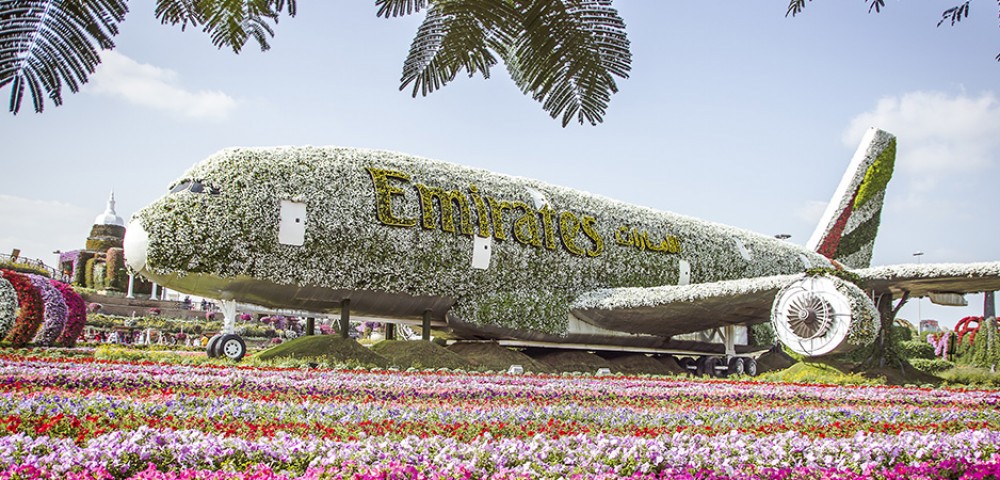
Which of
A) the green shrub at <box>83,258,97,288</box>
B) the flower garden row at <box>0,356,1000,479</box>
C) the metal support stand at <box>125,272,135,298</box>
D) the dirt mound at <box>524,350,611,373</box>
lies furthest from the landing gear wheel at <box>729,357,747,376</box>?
the green shrub at <box>83,258,97,288</box>

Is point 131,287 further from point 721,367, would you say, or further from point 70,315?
point 721,367

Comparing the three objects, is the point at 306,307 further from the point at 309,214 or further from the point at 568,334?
the point at 568,334

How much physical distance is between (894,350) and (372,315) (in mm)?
12060

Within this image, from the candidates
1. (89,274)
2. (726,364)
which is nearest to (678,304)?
(726,364)

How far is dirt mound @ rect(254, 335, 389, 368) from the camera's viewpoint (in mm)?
14242

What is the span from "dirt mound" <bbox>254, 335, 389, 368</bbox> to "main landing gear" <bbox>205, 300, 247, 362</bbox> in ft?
1.25

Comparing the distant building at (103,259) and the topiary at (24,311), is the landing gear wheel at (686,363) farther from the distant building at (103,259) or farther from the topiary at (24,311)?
the distant building at (103,259)

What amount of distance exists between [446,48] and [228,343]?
13248 millimetres

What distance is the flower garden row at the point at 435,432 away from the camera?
4.03m

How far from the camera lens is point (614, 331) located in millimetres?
18578

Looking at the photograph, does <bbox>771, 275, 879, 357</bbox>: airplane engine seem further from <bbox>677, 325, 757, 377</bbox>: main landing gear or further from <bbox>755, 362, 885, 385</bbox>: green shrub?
<bbox>677, 325, 757, 377</bbox>: main landing gear

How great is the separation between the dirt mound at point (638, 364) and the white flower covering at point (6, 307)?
13044mm

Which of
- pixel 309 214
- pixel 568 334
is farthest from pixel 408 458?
pixel 568 334

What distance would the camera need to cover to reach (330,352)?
14.5m
